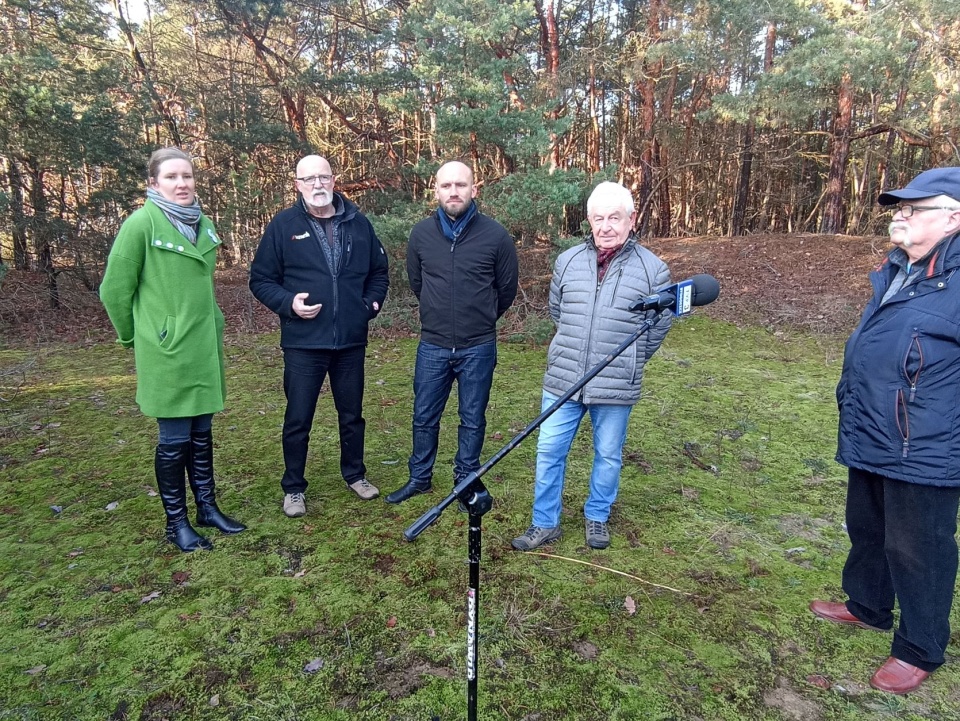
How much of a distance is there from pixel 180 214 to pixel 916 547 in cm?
316

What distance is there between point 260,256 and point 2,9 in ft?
25.4

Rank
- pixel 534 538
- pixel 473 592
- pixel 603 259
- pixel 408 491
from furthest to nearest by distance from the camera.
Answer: pixel 408 491 → pixel 534 538 → pixel 603 259 → pixel 473 592

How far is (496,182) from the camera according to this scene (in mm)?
6961

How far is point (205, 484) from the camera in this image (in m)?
3.02

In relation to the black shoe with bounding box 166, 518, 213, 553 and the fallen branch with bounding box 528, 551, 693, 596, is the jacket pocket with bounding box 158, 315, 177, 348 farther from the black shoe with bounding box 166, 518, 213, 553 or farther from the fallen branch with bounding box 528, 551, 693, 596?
the fallen branch with bounding box 528, 551, 693, 596

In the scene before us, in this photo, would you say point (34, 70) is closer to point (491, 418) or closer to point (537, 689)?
point (491, 418)

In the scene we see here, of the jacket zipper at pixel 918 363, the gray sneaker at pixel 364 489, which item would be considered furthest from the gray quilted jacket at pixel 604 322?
the gray sneaker at pixel 364 489

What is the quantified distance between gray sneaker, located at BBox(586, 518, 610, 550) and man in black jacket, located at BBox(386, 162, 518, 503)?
755mm

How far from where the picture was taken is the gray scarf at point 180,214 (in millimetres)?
2582

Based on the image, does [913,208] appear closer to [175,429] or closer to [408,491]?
[408,491]

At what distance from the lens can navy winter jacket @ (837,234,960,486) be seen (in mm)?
1885

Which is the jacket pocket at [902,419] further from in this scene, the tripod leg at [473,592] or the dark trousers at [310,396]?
the dark trousers at [310,396]

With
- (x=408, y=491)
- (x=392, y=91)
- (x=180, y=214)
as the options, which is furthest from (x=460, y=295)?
(x=392, y=91)

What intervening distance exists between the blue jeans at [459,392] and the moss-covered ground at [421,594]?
13.0 inches
